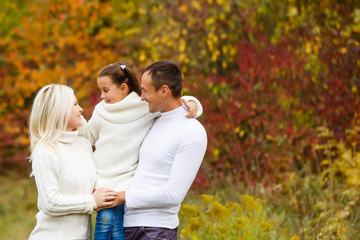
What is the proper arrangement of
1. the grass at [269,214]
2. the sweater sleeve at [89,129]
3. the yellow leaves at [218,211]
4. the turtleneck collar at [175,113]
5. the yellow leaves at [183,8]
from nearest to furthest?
the turtleneck collar at [175,113] < the sweater sleeve at [89,129] < the yellow leaves at [218,211] < the grass at [269,214] < the yellow leaves at [183,8]

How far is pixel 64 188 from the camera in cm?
286

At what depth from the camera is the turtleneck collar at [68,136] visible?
2.93 meters

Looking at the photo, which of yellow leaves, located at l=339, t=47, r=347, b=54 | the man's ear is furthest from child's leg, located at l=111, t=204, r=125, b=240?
yellow leaves, located at l=339, t=47, r=347, b=54

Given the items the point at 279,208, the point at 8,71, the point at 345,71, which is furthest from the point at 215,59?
the point at 8,71

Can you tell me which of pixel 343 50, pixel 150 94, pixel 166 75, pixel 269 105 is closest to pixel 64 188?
pixel 150 94

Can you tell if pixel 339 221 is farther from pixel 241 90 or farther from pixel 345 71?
pixel 241 90

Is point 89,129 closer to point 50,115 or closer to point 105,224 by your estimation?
point 50,115

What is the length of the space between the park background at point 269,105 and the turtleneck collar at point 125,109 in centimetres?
102

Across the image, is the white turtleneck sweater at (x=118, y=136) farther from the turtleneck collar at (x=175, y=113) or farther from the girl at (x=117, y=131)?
the turtleneck collar at (x=175, y=113)

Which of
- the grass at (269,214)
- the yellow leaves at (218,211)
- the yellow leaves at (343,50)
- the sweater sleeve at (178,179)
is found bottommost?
the grass at (269,214)

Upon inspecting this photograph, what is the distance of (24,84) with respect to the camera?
30.4ft

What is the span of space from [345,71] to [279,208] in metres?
1.83

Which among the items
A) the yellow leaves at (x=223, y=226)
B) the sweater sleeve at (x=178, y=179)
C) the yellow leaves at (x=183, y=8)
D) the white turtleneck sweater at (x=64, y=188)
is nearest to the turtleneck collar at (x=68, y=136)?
the white turtleneck sweater at (x=64, y=188)

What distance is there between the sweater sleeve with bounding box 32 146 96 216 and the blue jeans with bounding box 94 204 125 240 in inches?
4.3
